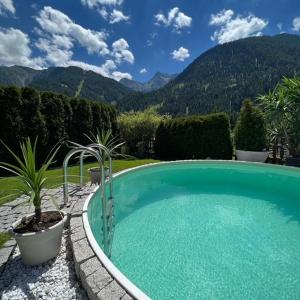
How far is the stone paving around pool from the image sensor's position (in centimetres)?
244

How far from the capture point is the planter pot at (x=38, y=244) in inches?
114

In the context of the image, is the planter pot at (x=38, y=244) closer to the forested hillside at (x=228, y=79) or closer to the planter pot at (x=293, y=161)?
the planter pot at (x=293, y=161)

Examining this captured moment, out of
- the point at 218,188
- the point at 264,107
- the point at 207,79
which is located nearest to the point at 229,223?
the point at 218,188

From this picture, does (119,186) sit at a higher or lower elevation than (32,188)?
lower

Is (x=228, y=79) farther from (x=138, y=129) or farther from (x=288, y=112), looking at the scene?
(x=288, y=112)

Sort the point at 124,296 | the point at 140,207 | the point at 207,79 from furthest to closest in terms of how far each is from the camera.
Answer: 1. the point at 207,79
2. the point at 140,207
3. the point at 124,296

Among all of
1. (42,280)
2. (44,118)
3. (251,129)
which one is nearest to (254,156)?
(251,129)

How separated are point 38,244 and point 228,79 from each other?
157 metres

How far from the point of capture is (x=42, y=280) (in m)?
2.75

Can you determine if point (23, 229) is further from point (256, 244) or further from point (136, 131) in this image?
point (136, 131)

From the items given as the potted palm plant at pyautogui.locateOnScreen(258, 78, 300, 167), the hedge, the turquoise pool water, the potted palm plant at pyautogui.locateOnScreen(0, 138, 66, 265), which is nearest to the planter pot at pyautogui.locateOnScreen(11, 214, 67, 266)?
the potted palm plant at pyautogui.locateOnScreen(0, 138, 66, 265)

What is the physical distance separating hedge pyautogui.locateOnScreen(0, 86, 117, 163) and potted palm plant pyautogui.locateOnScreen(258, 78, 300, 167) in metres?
8.84

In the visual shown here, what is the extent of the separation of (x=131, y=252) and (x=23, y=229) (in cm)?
171

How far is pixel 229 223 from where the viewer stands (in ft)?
17.3
